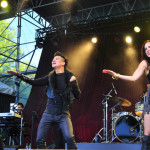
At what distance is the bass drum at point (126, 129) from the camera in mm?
7004

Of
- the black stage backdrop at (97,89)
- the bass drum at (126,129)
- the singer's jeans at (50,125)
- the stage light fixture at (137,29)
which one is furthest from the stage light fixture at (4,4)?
the stage light fixture at (137,29)

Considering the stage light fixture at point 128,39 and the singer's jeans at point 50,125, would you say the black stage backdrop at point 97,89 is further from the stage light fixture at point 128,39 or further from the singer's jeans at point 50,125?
the singer's jeans at point 50,125


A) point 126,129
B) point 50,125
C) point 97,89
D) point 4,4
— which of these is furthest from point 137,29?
point 50,125

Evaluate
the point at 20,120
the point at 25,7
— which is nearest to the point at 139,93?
the point at 20,120

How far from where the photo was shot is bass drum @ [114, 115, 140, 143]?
7004mm

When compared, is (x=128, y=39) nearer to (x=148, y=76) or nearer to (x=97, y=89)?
(x=97, y=89)

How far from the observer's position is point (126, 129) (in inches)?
280

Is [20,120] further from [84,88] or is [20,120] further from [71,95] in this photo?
[71,95]

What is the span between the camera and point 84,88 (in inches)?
388

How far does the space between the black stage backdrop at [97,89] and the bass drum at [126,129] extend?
1.57 meters

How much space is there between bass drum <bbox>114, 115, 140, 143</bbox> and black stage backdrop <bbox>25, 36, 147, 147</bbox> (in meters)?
1.57

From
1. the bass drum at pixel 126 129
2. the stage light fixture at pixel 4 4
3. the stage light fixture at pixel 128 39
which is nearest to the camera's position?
the stage light fixture at pixel 4 4

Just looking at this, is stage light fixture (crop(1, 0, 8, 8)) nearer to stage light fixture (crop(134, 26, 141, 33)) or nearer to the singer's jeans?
the singer's jeans

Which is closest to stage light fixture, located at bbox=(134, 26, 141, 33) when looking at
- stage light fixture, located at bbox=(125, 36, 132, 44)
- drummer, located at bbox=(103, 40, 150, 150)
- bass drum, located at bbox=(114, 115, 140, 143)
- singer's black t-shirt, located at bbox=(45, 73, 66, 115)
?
stage light fixture, located at bbox=(125, 36, 132, 44)
